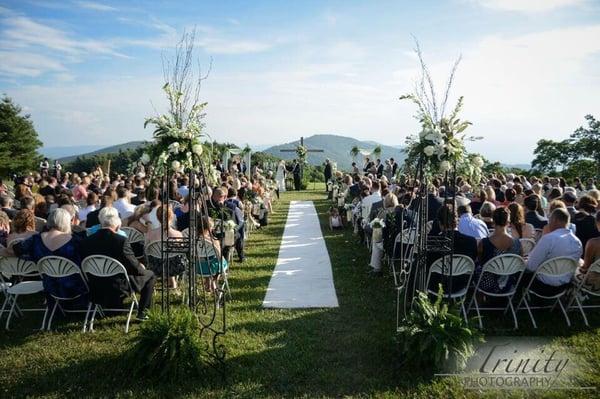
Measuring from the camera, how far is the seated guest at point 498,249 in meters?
6.35

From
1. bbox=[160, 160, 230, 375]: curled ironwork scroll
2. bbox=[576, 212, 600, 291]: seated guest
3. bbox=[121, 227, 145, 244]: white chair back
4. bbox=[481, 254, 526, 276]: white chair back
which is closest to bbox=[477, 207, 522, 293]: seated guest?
bbox=[481, 254, 526, 276]: white chair back

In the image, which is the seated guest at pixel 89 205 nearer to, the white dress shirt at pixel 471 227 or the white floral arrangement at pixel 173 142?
the white floral arrangement at pixel 173 142

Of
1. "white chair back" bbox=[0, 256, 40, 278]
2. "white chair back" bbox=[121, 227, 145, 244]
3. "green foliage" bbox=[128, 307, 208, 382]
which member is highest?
"white chair back" bbox=[121, 227, 145, 244]

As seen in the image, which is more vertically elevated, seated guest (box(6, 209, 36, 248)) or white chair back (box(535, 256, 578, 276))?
seated guest (box(6, 209, 36, 248))

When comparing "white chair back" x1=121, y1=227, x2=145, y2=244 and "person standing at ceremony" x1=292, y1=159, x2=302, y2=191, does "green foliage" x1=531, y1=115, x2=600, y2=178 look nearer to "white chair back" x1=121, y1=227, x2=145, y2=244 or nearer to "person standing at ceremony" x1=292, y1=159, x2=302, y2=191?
"person standing at ceremony" x1=292, y1=159, x2=302, y2=191

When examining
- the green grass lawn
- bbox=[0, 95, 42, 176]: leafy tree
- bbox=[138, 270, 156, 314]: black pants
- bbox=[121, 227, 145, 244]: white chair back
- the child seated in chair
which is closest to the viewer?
the green grass lawn

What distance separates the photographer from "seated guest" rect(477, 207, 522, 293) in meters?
6.35

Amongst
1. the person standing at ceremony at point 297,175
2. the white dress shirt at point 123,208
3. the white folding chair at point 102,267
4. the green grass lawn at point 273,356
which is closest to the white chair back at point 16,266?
the green grass lawn at point 273,356

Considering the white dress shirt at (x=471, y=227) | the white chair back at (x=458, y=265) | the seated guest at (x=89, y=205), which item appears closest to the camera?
the white chair back at (x=458, y=265)

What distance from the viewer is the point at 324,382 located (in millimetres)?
4824

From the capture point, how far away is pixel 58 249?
637cm

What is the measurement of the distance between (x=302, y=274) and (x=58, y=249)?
4.45 meters

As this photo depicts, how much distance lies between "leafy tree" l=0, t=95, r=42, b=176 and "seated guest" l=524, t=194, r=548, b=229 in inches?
1887

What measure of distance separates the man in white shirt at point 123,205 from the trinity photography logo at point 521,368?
7130 millimetres
